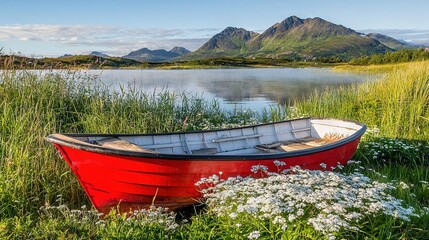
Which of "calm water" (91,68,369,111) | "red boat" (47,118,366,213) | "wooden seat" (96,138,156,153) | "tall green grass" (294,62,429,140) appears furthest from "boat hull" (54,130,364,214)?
"tall green grass" (294,62,429,140)

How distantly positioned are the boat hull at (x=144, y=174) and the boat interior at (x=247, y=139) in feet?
1.67

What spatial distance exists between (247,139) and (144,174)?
164 inches

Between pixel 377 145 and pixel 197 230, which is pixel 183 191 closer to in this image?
pixel 197 230

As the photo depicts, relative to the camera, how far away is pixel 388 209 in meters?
5.03

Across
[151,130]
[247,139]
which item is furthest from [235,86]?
Result: [247,139]

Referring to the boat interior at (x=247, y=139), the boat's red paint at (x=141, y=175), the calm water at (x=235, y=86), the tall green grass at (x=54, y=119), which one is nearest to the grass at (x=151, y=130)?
the tall green grass at (x=54, y=119)

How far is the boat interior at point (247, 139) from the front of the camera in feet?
28.1

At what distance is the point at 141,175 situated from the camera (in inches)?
272

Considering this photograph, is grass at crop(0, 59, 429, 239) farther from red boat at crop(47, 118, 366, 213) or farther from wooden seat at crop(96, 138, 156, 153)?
wooden seat at crop(96, 138, 156, 153)

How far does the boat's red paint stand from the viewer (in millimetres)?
6781

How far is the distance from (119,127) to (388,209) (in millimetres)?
7350

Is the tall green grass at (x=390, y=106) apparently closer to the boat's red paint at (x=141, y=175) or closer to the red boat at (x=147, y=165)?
the red boat at (x=147, y=165)

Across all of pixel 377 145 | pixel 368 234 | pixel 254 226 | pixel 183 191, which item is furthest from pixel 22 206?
pixel 377 145

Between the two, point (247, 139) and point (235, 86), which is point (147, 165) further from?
point (235, 86)
